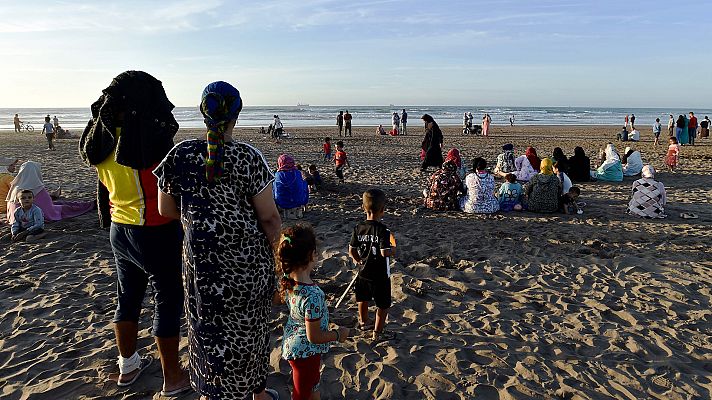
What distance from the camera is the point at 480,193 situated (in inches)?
324

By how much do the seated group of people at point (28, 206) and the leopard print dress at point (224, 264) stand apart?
227 inches

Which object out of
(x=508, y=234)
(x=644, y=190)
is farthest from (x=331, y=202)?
(x=644, y=190)

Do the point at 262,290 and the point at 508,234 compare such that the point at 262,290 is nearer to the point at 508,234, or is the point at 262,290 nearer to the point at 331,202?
the point at 508,234

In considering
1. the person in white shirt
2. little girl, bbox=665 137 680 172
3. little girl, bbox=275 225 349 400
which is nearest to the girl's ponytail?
little girl, bbox=275 225 349 400

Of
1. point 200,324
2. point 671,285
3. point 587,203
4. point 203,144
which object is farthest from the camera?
point 587,203

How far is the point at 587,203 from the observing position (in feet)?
30.1

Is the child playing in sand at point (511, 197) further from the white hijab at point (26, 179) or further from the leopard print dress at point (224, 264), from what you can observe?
the white hijab at point (26, 179)

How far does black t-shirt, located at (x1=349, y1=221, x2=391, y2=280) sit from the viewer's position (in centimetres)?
372

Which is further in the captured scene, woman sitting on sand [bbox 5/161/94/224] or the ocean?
the ocean

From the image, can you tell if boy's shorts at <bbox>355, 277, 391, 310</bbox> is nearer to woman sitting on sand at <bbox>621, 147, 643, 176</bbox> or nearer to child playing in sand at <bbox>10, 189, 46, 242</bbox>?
child playing in sand at <bbox>10, 189, 46, 242</bbox>

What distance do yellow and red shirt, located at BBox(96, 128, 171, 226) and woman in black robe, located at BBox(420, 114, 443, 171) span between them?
420 inches

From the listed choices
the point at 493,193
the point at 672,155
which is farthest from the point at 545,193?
the point at 672,155

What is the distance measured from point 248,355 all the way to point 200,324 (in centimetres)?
31

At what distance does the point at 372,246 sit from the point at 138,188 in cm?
186
